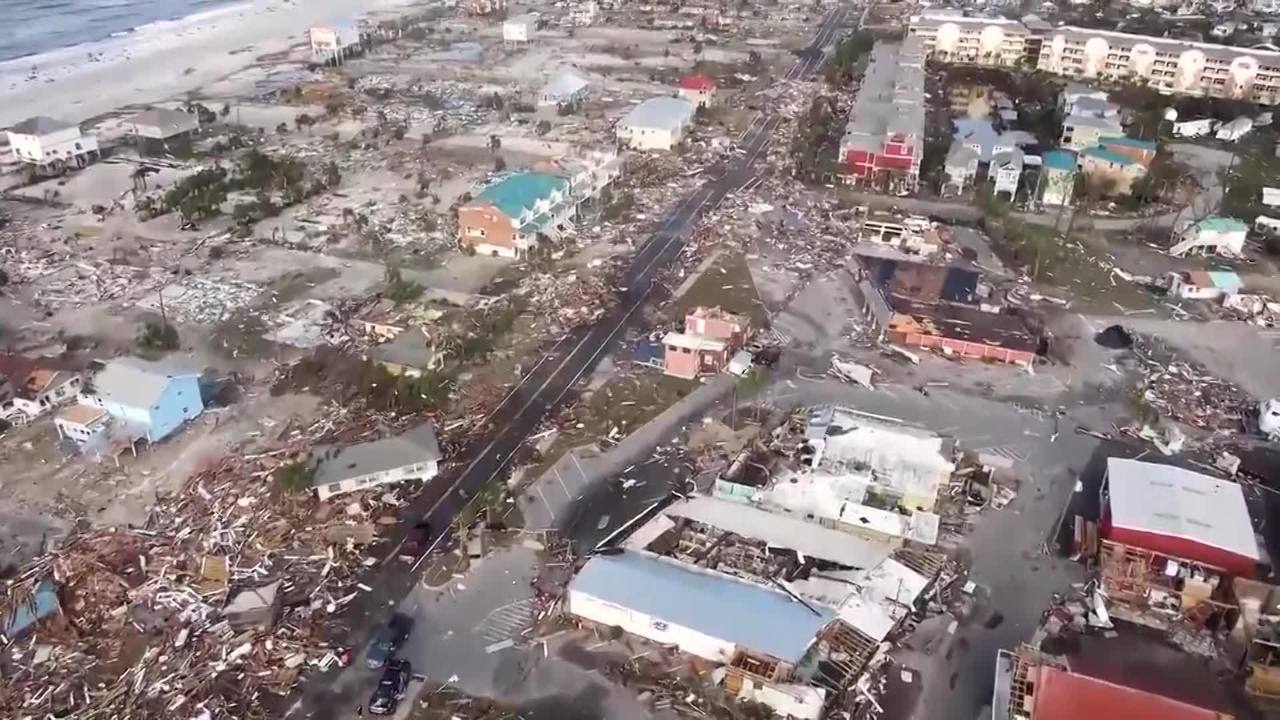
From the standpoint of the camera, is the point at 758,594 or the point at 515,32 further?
the point at 515,32

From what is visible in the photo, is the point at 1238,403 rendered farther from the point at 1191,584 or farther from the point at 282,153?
the point at 282,153

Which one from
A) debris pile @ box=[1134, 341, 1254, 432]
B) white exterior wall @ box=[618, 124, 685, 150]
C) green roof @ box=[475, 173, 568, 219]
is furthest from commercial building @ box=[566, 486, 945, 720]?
white exterior wall @ box=[618, 124, 685, 150]

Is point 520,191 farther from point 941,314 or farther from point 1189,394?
point 1189,394

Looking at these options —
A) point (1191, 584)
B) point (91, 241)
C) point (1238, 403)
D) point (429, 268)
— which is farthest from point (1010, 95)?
point (91, 241)

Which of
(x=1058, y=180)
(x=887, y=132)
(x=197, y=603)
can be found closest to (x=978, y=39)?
(x=887, y=132)

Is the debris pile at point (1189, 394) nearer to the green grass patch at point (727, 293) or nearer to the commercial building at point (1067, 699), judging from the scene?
the green grass patch at point (727, 293)
